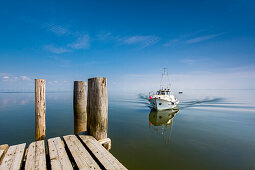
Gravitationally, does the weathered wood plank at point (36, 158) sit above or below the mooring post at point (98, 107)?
below

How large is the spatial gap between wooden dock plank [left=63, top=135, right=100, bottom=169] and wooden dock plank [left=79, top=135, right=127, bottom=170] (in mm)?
134

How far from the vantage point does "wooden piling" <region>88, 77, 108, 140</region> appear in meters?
3.49

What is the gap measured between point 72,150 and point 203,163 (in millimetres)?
7553

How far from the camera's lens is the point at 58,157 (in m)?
2.65

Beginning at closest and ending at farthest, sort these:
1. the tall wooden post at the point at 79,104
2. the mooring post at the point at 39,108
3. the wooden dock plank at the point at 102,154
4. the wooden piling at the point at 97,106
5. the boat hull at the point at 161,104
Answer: the wooden dock plank at the point at 102,154
the wooden piling at the point at 97,106
the mooring post at the point at 39,108
the tall wooden post at the point at 79,104
the boat hull at the point at 161,104

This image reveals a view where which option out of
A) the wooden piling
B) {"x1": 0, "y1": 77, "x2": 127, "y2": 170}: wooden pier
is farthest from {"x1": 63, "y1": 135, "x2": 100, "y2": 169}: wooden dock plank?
the wooden piling

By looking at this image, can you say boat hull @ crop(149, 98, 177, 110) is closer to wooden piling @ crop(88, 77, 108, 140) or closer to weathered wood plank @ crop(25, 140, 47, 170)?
wooden piling @ crop(88, 77, 108, 140)

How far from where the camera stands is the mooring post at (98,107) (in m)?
3.49

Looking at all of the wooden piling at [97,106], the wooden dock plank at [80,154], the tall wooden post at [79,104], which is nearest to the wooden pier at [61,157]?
the wooden dock plank at [80,154]

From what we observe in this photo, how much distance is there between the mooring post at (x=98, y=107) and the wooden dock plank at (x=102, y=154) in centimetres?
28

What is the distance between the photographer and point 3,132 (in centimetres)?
1001

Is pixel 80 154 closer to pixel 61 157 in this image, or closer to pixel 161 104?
pixel 61 157

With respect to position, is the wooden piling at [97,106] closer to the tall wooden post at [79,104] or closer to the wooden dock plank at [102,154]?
the wooden dock plank at [102,154]

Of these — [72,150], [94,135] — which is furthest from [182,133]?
[72,150]
